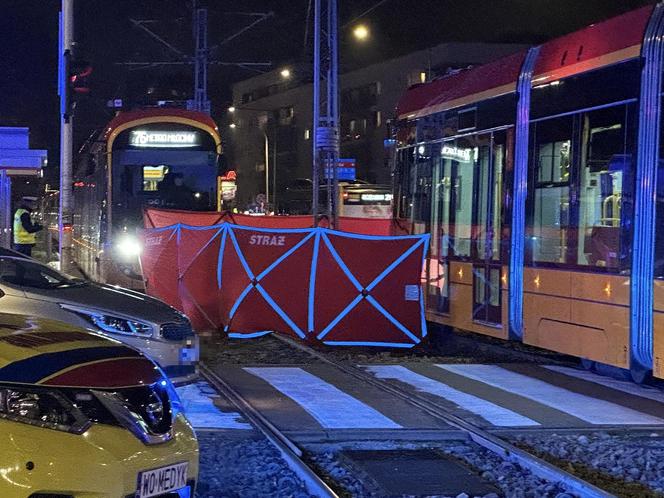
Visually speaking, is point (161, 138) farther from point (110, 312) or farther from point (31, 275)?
point (110, 312)

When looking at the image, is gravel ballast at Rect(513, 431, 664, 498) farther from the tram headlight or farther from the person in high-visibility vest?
the person in high-visibility vest

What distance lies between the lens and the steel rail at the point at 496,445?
5.84 meters

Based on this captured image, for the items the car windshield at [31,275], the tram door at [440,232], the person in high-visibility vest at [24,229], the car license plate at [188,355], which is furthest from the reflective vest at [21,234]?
the car license plate at [188,355]

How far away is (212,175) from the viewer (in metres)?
19.2

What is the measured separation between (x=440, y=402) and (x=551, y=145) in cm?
344

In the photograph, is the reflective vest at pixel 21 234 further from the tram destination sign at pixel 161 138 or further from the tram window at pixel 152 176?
the tram destination sign at pixel 161 138

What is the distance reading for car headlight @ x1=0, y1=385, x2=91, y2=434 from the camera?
383 centimetres

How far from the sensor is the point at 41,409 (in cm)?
389

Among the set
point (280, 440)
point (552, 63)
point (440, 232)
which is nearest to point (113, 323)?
point (280, 440)

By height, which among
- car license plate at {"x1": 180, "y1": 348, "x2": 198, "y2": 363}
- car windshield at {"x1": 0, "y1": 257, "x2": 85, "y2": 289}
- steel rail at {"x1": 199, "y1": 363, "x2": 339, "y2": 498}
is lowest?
steel rail at {"x1": 199, "y1": 363, "x2": 339, "y2": 498}

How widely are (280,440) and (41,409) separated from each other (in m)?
3.25

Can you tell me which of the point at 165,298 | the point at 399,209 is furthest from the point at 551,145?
the point at 165,298

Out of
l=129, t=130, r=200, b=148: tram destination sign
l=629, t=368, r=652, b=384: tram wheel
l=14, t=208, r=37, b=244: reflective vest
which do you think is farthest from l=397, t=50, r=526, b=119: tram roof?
l=14, t=208, r=37, b=244: reflective vest

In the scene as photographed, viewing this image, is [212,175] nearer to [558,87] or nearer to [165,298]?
[165,298]
